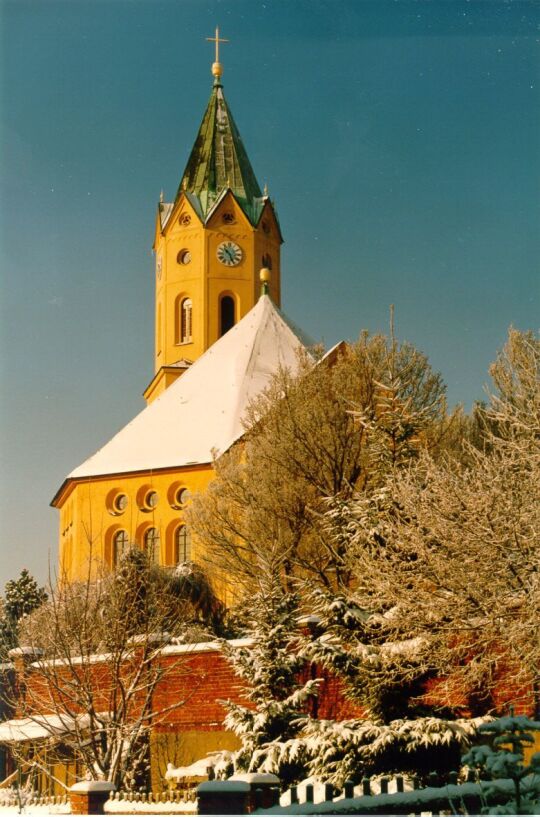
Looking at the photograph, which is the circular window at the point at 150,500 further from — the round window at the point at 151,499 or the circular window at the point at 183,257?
the circular window at the point at 183,257

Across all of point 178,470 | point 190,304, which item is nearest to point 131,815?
point 178,470

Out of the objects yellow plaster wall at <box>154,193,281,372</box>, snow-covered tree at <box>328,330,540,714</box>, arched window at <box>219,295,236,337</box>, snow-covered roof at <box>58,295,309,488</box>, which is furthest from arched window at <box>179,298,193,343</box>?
snow-covered tree at <box>328,330,540,714</box>

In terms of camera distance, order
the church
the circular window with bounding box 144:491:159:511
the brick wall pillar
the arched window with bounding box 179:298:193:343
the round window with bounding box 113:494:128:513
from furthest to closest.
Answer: the arched window with bounding box 179:298:193:343, the round window with bounding box 113:494:128:513, the circular window with bounding box 144:491:159:511, the church, the brick wall pillar

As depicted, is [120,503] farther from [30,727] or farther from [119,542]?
Result: [30,727]

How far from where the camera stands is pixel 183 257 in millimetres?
53844

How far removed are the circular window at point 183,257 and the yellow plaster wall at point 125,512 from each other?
15803 mm

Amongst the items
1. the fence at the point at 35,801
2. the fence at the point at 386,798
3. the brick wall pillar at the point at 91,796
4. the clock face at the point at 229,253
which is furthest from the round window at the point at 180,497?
the fence at the point at 386,798

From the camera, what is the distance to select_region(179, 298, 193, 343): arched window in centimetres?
5203

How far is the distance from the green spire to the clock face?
5.30ft

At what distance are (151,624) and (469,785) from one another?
29.3 ft

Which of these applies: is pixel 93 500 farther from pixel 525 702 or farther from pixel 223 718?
pixel 525 702

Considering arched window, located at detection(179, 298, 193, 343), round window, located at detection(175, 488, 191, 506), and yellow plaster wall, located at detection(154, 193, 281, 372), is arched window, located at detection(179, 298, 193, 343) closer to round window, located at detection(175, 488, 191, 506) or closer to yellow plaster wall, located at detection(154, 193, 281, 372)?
yellow plaster wall, located at detection(154, 193, 281, 372)

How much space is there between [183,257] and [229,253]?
88.0 inches

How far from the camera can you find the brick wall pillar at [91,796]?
11227 mm
